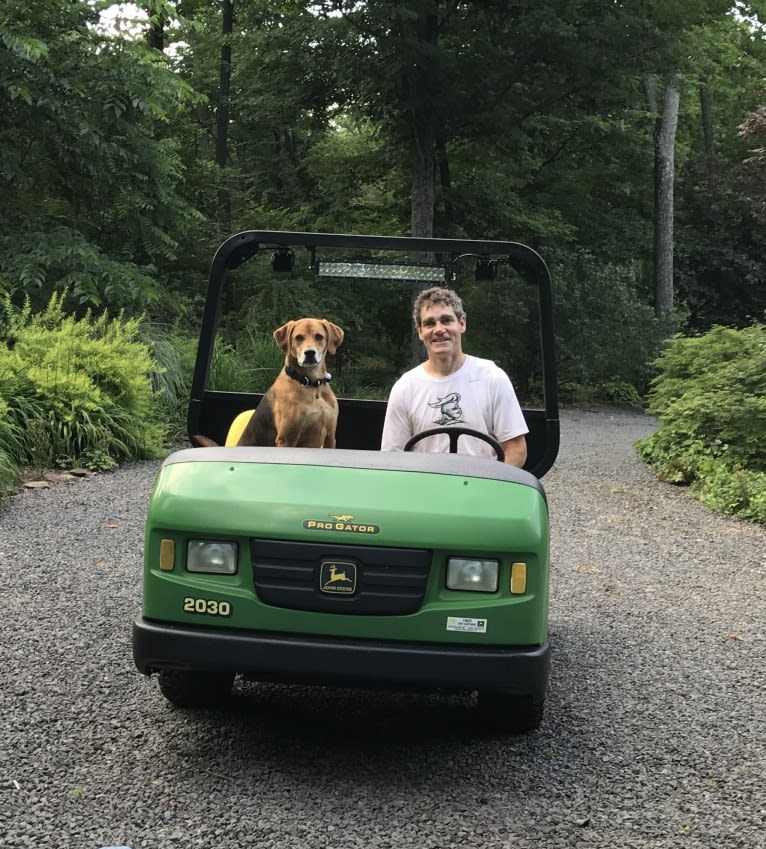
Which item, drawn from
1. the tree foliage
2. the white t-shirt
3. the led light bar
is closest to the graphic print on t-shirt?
the white t-shirt

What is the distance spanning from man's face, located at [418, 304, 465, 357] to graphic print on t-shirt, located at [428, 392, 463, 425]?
19 centimetres

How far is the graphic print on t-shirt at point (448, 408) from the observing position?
4109 millimetres

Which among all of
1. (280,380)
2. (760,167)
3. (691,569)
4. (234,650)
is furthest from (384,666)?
(760,167)

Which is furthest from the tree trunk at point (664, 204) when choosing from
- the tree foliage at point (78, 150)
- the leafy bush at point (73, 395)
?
the leafy bush at point (73, 395)

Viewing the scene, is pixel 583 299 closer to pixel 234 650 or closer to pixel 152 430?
pixel 152 430

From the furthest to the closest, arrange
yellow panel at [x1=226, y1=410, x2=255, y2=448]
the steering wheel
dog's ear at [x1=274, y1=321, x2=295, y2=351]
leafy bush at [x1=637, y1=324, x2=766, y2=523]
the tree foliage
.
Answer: the tree foliage < leafy bush at [x1=637, y1=324, x2=766, y2=523] < dog's ear at [x1=274, y1=321, x2=295, y2=351] < yellow panel at [x1=226, y1=410, x2=255, y2=448] < the steering wheel

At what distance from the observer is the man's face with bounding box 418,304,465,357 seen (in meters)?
4.15

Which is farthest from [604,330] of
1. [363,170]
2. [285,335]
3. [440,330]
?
[440,330]

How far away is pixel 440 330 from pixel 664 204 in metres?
21.7

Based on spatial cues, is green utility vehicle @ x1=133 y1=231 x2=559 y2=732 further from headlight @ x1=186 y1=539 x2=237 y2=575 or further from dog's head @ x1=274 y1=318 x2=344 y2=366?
dog's head @ x1=274 y1=318 x2=344 y2=366

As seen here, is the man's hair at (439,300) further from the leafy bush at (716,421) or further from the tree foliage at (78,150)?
the tree foliage at (78,150)

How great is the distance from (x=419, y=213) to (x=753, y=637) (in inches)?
643

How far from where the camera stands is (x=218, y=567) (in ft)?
10.1

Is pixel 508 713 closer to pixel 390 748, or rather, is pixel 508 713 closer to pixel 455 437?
pixel 390 748
